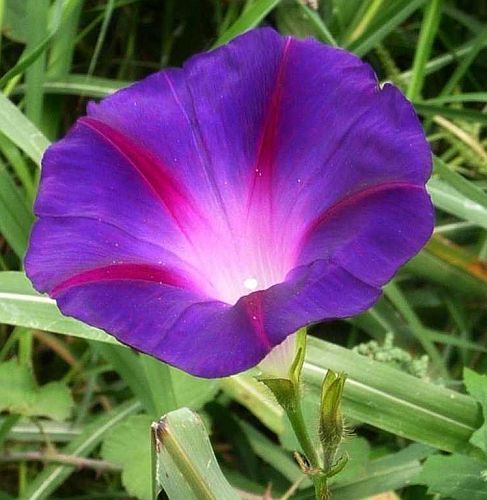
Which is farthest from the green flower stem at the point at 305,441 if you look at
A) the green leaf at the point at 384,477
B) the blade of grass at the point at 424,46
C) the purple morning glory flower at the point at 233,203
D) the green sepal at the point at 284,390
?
the blade of grass at the point at 424,46

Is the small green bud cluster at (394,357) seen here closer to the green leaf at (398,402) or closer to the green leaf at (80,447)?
the green leaf at (398,402)

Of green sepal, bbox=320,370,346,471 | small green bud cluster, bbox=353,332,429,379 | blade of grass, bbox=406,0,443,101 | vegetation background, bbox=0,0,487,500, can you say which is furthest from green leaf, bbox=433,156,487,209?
green sepal, bbox=320,370,346,471

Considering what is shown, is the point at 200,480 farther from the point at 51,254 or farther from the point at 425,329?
the point at 425,329

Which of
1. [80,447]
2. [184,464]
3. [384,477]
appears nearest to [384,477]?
[384,477]

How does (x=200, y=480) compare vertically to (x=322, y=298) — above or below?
below

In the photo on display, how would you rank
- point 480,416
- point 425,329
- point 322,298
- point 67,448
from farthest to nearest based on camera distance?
point 425,329 < point 67,448 < point 480,416 < point 322,298

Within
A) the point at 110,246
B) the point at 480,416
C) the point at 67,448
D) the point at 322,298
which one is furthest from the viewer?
the point at 67,448

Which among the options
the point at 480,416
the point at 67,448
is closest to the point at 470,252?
the point at 480,416
